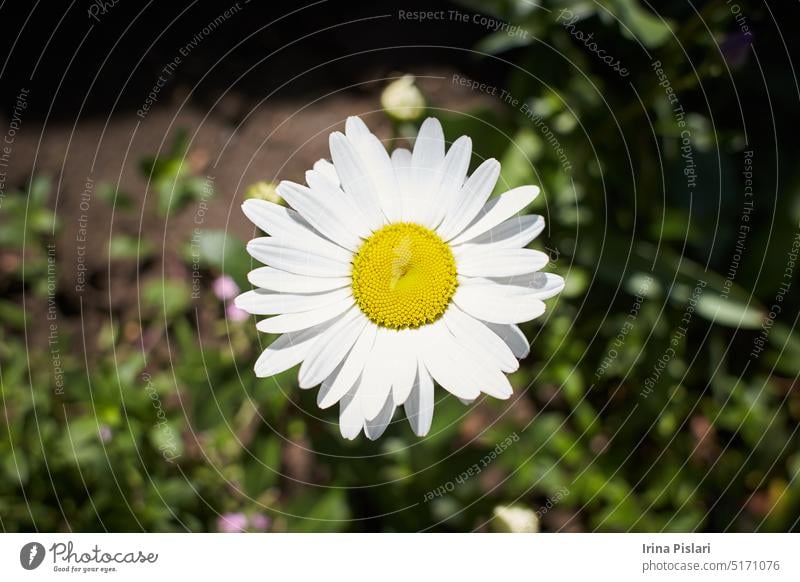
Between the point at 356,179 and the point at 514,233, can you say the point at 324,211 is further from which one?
the point at 514,233

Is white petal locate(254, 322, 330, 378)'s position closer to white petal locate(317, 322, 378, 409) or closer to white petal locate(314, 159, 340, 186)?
white petal locate(317, 322, 378, 409)

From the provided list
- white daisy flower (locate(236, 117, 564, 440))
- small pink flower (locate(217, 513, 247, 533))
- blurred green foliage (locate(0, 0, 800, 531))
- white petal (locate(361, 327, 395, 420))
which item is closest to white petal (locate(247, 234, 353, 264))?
white daisy flower (locate(236, 117, 564, 440))

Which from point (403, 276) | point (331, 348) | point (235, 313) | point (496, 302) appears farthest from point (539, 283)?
point (235, 313)

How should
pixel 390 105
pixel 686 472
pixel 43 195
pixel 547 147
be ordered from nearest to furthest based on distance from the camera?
1. pixel 390 105
2. pixel 547 147
3. pixel 686 472
4. pixel 43 195

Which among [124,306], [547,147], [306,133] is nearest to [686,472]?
[547,147]

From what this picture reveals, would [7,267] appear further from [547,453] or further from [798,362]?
[798,362]
